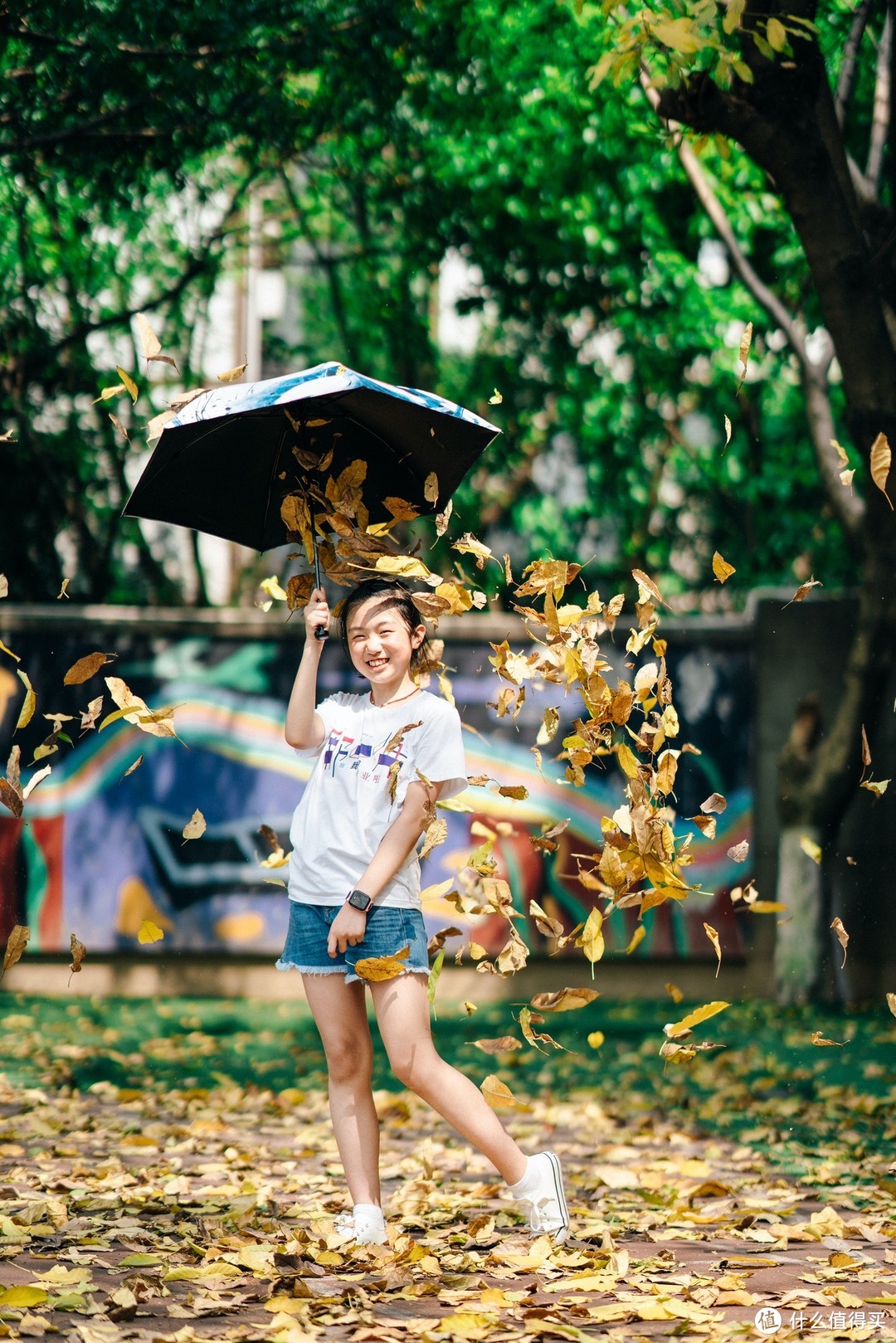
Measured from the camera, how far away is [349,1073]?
144 inches

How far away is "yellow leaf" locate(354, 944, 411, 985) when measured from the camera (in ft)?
11.4

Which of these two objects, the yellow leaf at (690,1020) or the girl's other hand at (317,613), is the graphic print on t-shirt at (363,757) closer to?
the girl's other hand at (317,613)

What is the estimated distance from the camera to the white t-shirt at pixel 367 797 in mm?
3574

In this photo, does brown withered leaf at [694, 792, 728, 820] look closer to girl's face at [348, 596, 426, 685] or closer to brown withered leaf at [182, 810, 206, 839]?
girl's face at [348, 596, 426, 685]

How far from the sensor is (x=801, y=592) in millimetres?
3814

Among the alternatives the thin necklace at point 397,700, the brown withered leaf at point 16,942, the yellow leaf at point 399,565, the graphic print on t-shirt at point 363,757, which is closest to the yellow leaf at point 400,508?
the yellow leaf at point 399,565

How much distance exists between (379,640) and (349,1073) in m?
1.10

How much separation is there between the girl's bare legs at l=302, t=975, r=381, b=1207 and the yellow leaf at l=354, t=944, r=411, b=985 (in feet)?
0.46

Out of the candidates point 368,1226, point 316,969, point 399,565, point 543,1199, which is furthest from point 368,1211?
point 399,565

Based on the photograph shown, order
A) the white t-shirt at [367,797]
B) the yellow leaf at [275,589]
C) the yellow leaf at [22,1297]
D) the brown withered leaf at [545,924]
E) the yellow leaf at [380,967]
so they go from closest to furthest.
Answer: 1. the yellow leaf at [22,1297]
2. the yellow leaf at [380,967]
3. the white t-shirt at [367,797]
4. the brown withered leaf at [545,924]
5. the yellow leaf at [275,589]

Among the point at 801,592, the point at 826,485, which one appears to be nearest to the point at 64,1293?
the point at 801,592

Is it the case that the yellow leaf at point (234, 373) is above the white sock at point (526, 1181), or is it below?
above

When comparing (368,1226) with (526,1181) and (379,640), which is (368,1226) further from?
(379,640)

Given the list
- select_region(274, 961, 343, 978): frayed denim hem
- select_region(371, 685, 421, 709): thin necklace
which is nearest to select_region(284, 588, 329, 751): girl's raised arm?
select_region(371, 685, 421, 709): thin necklace
